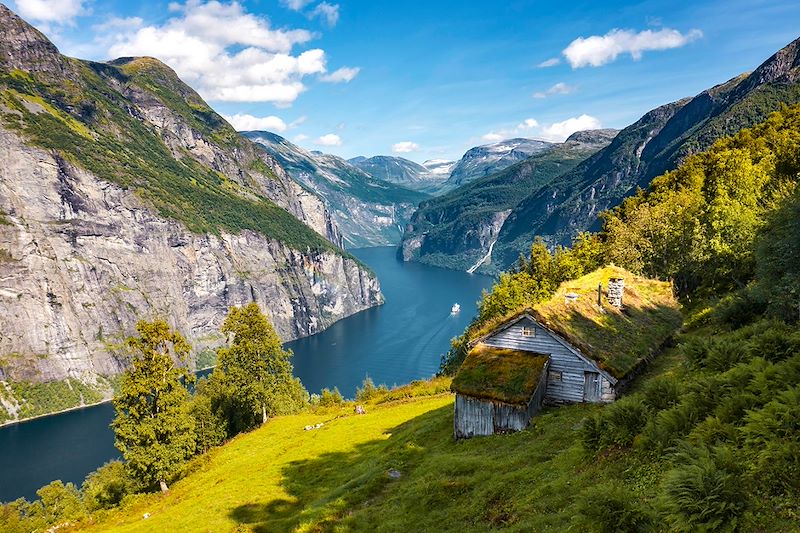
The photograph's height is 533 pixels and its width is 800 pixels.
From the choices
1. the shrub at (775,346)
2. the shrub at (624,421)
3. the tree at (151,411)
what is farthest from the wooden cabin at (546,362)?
the tree at (151,411)

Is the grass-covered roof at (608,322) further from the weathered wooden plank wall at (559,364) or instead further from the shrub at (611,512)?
the shrub at (611,512)

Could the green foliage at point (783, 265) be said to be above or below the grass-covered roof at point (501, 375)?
above

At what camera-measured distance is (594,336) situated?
31859mm

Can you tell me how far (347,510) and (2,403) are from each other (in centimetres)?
24048

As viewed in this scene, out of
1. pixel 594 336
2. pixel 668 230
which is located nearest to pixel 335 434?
pixel 594 336

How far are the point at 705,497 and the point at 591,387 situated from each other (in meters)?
21.5

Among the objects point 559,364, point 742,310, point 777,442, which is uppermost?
point 777,442

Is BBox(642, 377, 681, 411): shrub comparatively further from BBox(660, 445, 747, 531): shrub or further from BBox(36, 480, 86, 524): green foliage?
BBox(36, 480, 86, 524): green foliage

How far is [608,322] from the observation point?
113 ft

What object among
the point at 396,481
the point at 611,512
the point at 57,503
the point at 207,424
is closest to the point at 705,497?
the point at 611,512

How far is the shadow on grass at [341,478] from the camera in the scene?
973 inches

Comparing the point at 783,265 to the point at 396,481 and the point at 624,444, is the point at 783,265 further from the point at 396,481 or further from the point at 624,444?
the point at 396,481

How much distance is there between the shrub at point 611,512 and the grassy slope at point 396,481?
149cm

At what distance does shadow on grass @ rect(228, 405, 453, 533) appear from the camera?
81.1 feet
